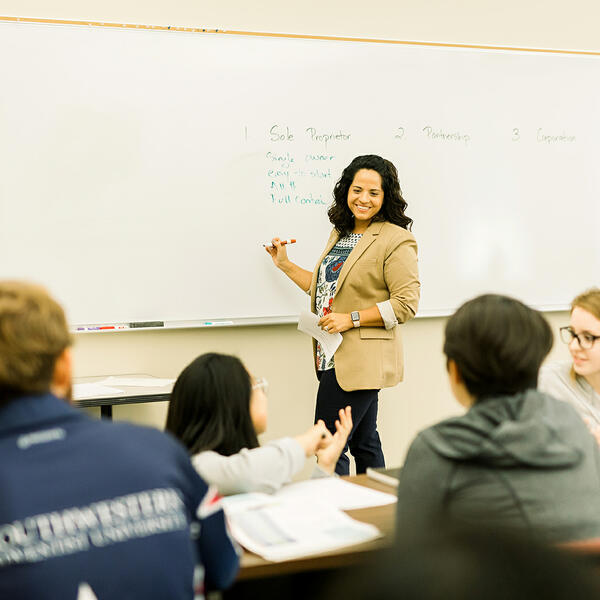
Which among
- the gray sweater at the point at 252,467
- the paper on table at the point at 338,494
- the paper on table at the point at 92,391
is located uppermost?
the gray sweater at the point at 252,467

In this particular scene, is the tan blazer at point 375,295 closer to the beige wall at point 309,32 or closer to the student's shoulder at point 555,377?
the beige wall at point 309,32

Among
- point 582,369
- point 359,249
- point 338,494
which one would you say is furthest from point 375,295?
point 338,494

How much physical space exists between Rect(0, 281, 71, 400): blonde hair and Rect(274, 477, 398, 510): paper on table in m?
0.70

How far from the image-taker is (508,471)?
1254mm

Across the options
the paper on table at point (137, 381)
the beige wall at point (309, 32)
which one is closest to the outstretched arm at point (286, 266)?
the beige wall at point (309, 32)

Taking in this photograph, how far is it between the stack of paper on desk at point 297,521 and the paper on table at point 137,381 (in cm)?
140

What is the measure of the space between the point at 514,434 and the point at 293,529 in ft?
1.51

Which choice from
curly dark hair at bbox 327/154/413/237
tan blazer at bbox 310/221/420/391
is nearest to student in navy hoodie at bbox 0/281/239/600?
tan blazer at bbox 310/221/420/391

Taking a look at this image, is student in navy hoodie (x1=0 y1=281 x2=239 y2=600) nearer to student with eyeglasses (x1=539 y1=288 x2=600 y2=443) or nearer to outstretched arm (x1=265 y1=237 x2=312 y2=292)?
student with eyeglasses (x1=539 y1=288 x2=600 y2=443)

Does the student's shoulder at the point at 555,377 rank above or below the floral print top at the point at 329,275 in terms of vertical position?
below

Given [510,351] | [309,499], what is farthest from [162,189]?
[510,351]

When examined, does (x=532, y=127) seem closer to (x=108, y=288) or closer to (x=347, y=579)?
(x=108, y=288)

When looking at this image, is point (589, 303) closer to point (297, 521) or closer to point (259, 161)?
point (297, 521)

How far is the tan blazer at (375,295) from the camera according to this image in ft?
10.0
